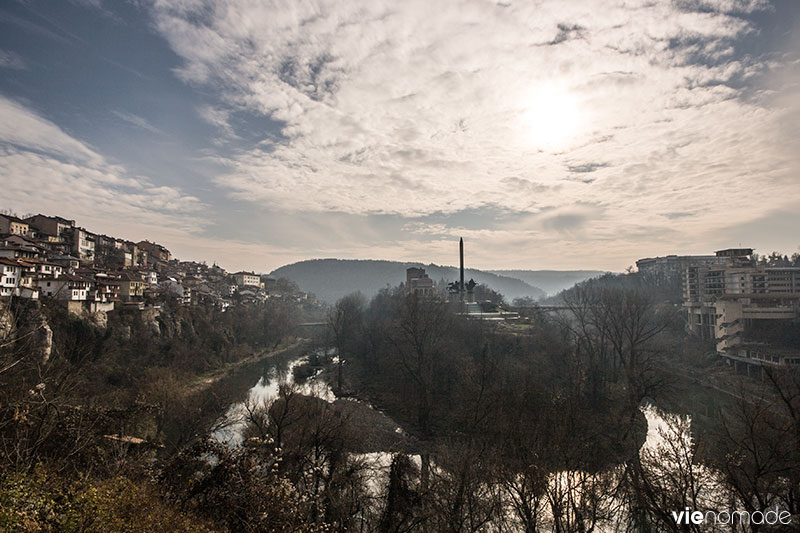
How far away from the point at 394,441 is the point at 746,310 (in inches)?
1384

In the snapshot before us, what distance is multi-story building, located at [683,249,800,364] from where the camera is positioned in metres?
32.9

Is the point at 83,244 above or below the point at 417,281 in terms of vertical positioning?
above

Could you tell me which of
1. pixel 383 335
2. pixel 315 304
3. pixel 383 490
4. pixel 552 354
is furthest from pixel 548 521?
pixel 315 304

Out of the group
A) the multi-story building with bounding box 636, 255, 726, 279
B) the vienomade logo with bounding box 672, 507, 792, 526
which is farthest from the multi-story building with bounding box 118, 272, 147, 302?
the multi-story building with bounding box 636, 255, 726, 279

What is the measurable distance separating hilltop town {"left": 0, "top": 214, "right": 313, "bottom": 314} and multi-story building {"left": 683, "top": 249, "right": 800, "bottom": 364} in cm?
5270

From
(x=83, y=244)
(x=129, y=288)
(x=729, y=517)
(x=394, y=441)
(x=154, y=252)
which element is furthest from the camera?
(x=154, y=252)

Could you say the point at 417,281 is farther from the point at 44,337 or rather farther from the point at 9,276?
the point at 9,276

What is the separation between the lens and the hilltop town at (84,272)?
95.3 ft

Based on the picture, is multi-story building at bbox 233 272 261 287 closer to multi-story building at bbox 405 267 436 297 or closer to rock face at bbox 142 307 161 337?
multi-story building at bbox 405 267 436 297

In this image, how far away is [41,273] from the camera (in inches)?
1193

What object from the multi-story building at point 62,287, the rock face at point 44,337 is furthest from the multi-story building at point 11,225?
the rock face at point 44,337

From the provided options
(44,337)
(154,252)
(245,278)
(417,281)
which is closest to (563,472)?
(44,337)

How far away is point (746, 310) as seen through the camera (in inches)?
1410

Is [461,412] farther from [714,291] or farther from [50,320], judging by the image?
[714,291]
